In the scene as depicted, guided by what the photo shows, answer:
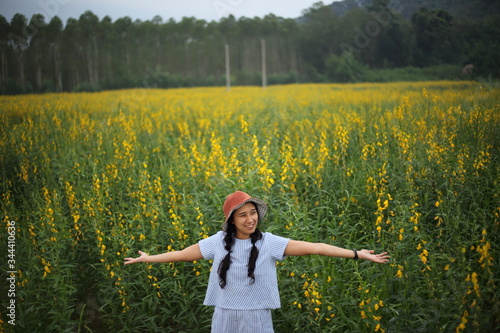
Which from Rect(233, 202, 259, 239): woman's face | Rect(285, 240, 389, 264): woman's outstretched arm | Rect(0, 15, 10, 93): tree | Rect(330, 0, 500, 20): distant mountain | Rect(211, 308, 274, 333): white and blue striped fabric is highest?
Rect(330, 0, 500, 20): distant mountain

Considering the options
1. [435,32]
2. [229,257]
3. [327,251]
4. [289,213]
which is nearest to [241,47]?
[435,32]

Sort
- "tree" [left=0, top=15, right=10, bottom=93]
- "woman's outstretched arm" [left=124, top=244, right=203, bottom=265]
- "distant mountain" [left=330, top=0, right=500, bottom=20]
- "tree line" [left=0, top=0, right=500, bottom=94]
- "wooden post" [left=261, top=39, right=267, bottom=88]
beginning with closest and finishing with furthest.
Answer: "woman's outstretched arm" [left=124, top=244, right=203, bottom=265]
"distant mountain" [left=330, top=0, right=500, bottom=20]
"tree" [left=0, top=15, right=10, bottom=93]
"tree line" [left=0, top=0, right=500, bottom=94]
"wooden post" [left=261, top=39, right=267, bottom=88]

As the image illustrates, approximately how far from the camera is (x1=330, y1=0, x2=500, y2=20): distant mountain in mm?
5262

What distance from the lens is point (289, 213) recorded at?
4148 millimetres

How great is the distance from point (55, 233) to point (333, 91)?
16.2ft

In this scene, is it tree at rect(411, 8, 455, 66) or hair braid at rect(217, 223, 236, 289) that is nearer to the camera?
hair braid at rect(217, 223, 236, 289)

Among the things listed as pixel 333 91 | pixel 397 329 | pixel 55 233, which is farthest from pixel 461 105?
pixel 55 233

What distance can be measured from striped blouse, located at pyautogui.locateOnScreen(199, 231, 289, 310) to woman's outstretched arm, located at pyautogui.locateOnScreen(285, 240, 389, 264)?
6cm

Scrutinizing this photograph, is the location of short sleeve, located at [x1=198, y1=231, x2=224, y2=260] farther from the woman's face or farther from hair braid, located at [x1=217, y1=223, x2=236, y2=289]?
the woman's face

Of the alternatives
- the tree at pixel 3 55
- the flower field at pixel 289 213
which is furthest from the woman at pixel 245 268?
the tree at pixel 3 55

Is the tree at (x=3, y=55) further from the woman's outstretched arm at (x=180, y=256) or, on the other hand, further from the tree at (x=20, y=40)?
the woman's outstretched arm at (x=180, y=256)

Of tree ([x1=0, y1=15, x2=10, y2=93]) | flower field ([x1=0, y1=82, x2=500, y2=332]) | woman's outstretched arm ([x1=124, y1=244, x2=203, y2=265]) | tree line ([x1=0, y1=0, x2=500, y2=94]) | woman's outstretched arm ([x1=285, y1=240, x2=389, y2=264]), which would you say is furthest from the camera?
tree line ([x1=0, y1=0, x2=500, y2=94])

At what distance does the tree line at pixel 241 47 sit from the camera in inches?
218

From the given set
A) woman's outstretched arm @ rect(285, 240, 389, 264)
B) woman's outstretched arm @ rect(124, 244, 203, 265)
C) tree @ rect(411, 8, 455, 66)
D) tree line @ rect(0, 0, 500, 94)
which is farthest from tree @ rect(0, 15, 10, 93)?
tree @ rect(411, 8, 455, 66)
